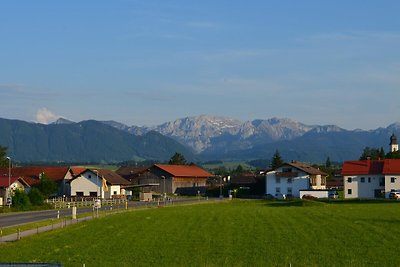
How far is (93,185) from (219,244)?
85.1 meters

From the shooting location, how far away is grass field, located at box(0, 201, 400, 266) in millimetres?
28703

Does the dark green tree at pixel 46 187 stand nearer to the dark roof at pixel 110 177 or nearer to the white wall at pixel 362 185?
the dark roof at pixel 110 177

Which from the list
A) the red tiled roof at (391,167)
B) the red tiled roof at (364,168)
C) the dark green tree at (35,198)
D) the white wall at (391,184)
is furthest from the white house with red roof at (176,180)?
the dark green tree at (35,198)

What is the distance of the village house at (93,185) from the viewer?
11775 cm

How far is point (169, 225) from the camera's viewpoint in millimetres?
49750

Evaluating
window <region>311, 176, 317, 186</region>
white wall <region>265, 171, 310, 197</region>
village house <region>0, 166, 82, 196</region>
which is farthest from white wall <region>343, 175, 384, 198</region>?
village house <region>0, 166, 82, 196</region>

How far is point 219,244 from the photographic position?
115 feet

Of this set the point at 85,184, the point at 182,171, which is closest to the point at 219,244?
the point at 85,184

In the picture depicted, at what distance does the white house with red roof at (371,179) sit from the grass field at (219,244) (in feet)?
209

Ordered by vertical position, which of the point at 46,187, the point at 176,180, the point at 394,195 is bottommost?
the point at 394,195

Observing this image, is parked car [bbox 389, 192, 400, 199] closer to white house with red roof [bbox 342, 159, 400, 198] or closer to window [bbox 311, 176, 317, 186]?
white house with red roof [bbox 342, 159, 400, 198]

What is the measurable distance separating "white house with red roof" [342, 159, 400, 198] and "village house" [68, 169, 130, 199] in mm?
34738

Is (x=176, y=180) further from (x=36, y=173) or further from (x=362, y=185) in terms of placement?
(x=362, y=185)

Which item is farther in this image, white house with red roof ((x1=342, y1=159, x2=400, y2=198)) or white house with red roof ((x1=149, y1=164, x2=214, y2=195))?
→ white house with red roof ((x1=149, y1=164, x2=214, y2=195))
